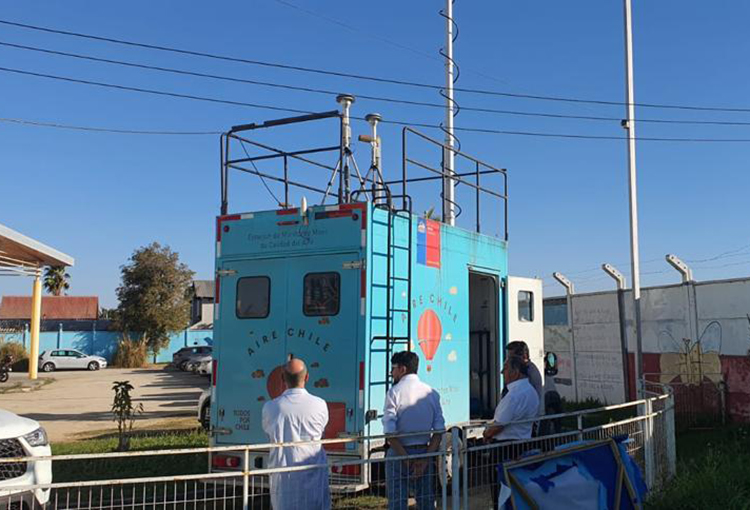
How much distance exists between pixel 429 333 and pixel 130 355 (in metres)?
40.5

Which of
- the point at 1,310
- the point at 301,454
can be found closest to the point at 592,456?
the point at 301,454

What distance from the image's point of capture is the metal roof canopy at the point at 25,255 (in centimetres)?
2386

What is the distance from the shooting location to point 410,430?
609 centimetres

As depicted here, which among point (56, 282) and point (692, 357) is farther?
point (56, 282)

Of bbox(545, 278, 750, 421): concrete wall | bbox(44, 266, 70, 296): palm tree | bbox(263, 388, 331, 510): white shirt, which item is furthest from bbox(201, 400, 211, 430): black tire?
bbox(44, 266, 70, 296): palm tree

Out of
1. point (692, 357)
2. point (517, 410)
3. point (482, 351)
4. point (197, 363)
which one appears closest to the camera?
point (517, 410)

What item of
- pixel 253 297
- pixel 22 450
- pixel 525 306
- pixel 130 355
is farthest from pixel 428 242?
pixel 130 355

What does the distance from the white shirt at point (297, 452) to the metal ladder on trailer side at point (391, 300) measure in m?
2.00

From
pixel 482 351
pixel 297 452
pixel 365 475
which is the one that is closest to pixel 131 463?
pixel 365 475

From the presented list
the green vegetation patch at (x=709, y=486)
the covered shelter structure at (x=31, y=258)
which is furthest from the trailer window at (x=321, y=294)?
the covered shelter structure at (x=31, y=258)

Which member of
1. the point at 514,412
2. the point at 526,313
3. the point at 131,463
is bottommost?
the point at 131,463

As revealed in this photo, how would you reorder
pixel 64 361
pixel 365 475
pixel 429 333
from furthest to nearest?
1. pixel 64 361
2. pixel 429 333
3. pixel 365 475

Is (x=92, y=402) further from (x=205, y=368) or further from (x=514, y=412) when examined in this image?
(x=514, y=412)

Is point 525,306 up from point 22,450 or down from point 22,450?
up
